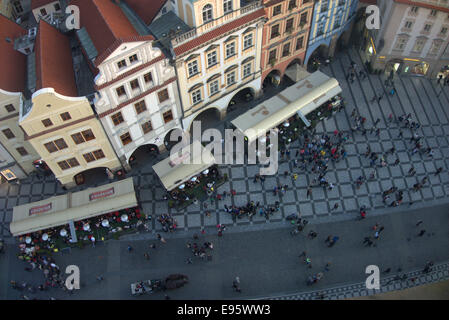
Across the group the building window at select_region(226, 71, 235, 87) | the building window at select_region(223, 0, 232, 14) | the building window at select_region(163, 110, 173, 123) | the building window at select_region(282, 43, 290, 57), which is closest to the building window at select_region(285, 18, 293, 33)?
the building window at select_region(282, 43, 290, 57)

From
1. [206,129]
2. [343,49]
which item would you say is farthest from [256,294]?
[343,49]

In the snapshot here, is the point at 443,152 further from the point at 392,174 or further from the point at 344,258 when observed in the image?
the point at 344,258

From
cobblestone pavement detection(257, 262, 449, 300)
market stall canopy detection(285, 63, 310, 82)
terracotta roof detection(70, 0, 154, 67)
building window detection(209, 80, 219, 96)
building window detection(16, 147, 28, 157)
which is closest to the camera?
terracotta roof detection(70, 0, 154, 67)

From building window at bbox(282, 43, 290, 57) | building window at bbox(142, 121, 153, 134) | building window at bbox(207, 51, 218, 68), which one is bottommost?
building window at bbox(142, 121, 153, 134)

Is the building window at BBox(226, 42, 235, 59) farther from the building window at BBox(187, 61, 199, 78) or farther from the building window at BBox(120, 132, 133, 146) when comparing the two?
the building window at BBox(120, 132, 133, 146)

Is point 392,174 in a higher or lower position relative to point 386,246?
higher
